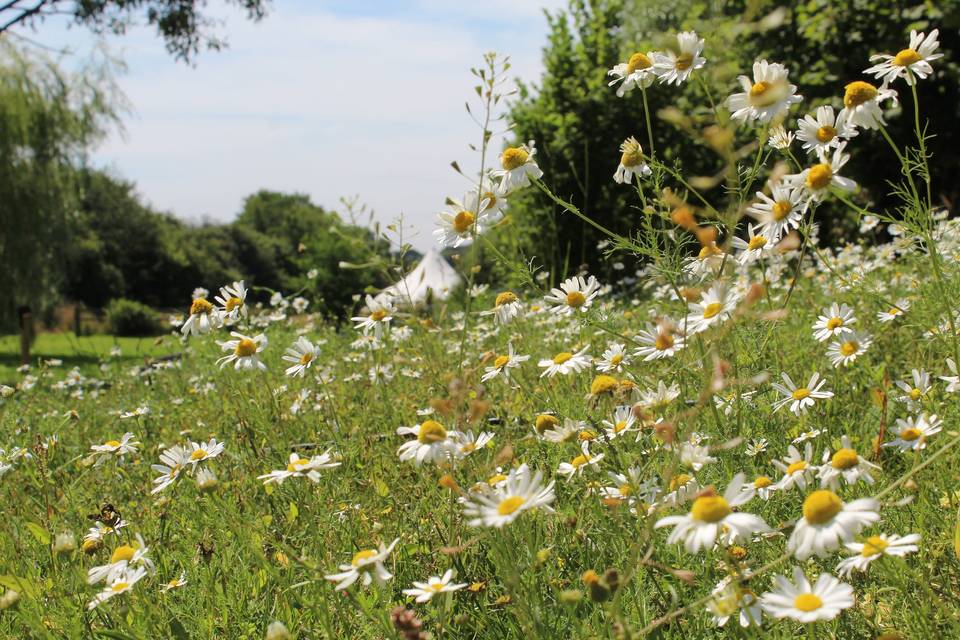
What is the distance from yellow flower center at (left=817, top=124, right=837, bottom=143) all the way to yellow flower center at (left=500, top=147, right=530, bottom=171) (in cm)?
79

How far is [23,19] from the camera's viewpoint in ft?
31.7

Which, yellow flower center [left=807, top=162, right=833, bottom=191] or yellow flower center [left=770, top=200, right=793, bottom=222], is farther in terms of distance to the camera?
yellow flower center [left=770, top=200, right=793, bottom=222]

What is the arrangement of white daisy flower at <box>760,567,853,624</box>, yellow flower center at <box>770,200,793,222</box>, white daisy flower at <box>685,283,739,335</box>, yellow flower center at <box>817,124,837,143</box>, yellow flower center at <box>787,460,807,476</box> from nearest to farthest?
white daisy flower at <box>760,567,853,624</box> → yellow flower center at <box>787,460,807,476</box> → white daisy flower at <box>685,283,739,335</box> → yellow flower center at <box>770,200,793,222</box> → yellow flower center at <box>817,124,837,143</box>

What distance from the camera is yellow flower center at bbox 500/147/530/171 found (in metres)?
2.22

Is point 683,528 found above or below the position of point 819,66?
below

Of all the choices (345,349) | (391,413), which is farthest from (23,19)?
(391,413)

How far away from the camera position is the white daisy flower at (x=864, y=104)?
196 centimetres

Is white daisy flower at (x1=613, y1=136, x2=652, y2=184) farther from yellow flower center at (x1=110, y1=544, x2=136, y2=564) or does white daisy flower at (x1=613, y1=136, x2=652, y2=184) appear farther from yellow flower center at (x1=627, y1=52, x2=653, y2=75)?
yellow flower center at (x1=110, y1=544, x2=136, y2=564)

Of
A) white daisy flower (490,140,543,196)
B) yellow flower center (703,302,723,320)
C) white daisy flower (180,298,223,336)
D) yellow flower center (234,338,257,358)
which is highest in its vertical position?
white daisy flower (490,140,543,196)

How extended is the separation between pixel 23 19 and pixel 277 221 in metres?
80.3

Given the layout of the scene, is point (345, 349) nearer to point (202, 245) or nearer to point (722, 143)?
point (722, 143)

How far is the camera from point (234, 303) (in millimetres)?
2582

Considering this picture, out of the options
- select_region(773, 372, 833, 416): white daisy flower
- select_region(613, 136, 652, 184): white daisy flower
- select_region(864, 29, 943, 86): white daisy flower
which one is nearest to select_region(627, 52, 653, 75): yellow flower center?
select_region(613, 136, 652, 184): white daisy flower

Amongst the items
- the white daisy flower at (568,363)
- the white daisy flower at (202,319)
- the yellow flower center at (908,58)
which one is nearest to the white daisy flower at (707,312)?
the white daisy flower at (568,363)
